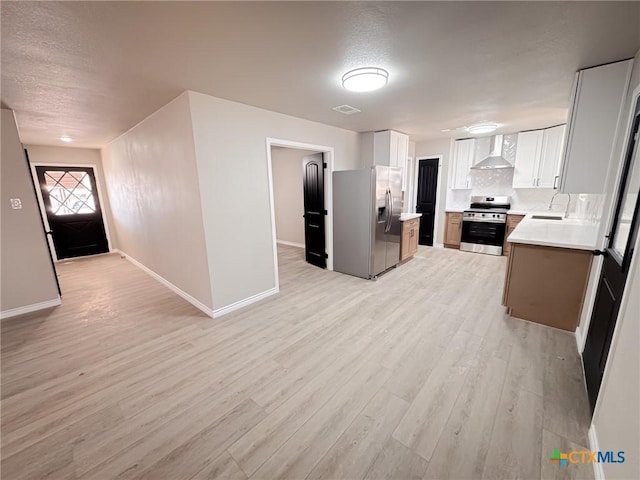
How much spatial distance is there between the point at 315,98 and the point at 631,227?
9.28 ft

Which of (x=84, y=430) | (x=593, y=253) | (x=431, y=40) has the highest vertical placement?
(x=431, y=40)

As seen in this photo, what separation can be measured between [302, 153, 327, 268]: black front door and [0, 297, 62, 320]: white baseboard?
3.93m

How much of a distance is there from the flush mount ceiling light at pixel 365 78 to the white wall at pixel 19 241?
4.04 meters

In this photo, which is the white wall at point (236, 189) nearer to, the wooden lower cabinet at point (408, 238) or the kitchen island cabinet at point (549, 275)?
the wooden lower cabinet at point (408, 238)

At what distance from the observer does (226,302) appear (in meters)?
3.10

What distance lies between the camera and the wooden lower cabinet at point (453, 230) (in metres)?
5.72

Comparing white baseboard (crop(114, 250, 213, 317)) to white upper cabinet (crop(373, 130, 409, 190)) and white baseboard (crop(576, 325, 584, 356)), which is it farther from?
white upper cabinet (crop(373, 130, 409, 190))

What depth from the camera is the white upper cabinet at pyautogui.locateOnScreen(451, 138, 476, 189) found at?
561 cm

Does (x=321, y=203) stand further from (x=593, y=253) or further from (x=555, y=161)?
(x=555, y=161)

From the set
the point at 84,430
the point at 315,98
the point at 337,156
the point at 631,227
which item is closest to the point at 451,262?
the point at 337,156

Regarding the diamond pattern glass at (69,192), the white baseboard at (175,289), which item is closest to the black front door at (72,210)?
the diamond pattern glass at (69,192)

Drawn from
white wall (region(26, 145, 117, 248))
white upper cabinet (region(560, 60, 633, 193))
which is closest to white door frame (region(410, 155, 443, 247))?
white upper cabinet (region(560, 60, 633, 193))

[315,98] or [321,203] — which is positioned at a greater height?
[315,98]

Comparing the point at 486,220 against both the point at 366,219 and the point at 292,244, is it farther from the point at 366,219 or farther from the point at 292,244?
the point at 292,244
